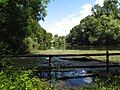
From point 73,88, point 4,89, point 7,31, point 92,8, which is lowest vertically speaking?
point 73,88

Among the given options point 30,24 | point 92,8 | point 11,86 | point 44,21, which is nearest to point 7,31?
point 30,24

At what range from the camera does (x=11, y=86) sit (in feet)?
31.1

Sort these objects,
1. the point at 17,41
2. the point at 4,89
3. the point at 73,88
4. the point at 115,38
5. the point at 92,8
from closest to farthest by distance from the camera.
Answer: the point at 4,89 → the point at 73,88 → the point at 17,41 → the point at 115,38 → the point at 92,8

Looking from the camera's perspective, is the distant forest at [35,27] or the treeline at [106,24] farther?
the treeline at [106,24]

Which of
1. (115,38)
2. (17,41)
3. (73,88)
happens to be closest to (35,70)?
(73,88)

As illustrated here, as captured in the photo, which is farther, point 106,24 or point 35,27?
point 106,24

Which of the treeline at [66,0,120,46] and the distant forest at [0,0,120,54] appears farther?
the treeline at [66,0,120,46]

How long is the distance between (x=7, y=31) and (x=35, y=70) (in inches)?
799

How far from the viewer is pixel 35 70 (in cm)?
2147

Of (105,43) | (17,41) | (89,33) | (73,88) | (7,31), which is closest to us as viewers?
(73,88)

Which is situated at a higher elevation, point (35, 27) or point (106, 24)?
point (106, 24)

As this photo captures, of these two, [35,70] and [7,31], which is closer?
[35,70]

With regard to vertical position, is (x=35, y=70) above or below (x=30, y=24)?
below

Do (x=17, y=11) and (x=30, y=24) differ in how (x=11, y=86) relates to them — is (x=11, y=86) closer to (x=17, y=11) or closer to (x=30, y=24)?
(x=17, y=11)
